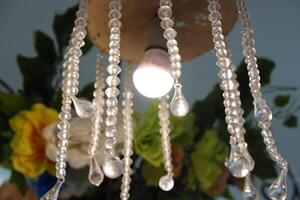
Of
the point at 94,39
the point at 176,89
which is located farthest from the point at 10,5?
the point at 176,89

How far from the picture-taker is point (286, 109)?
1.04m

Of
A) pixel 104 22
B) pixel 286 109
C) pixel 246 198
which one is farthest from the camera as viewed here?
pixel 286 109

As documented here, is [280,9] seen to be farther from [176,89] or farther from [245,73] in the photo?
[176,89]

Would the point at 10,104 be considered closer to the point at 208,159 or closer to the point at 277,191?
the point at 208,159

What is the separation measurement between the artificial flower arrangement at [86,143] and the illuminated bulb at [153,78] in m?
0.21

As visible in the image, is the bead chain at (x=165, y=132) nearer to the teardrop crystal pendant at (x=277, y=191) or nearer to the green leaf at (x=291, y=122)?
the teardrop crystal pendant at (x=277, y=191)

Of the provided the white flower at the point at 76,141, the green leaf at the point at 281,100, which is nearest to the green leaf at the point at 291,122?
the green leaf at the point at 281,100

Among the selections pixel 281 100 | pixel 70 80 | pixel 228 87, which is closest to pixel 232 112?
pixel 228 87

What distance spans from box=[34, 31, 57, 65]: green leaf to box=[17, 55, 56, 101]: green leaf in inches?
0.6

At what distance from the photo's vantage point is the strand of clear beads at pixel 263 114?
0.42 m

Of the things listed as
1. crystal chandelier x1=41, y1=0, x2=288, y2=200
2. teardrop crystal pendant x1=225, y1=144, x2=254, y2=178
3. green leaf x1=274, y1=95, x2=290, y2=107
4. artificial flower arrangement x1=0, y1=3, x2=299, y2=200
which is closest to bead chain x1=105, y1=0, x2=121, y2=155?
crystal chandelier x1=41, y1=0, x2=288, y2=200

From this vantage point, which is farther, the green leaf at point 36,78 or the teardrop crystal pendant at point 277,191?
the green leaf at point 36,78

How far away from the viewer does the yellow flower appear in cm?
73

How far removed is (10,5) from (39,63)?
1.04 ft
